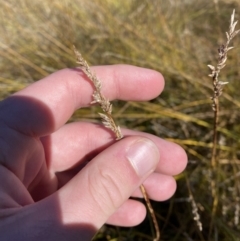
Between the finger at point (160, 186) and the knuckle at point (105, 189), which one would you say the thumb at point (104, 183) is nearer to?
the knuckle at point (105, 189)

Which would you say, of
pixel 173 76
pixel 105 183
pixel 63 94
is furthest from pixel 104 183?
pixel 173 76

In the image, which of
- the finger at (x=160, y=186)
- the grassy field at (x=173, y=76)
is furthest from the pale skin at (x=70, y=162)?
the grassy field at (x=173, y=76)

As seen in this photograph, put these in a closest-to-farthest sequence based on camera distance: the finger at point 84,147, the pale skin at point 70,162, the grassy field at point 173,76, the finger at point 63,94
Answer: the pale skin at point 70,162, the finger at point 63,94, the finger at point 84,147, the grassy field at point 173,76

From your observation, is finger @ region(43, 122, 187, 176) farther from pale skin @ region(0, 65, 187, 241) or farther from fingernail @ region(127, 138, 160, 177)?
fingernail @ region(127, 138, 160, 177)

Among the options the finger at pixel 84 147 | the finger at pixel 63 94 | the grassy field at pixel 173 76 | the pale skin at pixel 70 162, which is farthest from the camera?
the grassy field at pixel 173 76

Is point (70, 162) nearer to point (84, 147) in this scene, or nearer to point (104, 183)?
point (84, 147)

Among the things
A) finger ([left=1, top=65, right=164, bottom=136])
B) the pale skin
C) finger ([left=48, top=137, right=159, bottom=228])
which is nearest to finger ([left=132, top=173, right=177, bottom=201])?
the pale skin

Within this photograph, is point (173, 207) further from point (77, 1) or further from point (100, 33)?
point (77, 1)

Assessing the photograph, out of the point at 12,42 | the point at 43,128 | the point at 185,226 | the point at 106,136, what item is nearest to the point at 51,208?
the point at 43,128
